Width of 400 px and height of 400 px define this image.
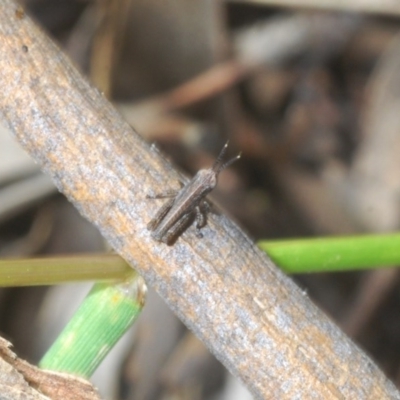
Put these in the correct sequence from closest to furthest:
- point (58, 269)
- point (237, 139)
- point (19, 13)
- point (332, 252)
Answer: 1. point (58, 269)
2. point (19, 13)
3. point (332, 252)
4. point (237, 139)

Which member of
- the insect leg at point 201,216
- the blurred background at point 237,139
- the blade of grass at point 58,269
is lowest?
the blade of grass at point 58,269

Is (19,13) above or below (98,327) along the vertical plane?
above

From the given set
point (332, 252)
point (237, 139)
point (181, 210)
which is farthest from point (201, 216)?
point (237, 139)

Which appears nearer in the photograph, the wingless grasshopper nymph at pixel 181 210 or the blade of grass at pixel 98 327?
the wingless grasshopper nymph at pixel 181 210

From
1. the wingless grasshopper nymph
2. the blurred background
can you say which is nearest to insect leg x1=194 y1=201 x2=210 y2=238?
the wingless grasshopper nymph

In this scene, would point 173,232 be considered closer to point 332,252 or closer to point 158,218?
point 158,218

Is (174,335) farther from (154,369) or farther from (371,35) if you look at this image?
(371,35)

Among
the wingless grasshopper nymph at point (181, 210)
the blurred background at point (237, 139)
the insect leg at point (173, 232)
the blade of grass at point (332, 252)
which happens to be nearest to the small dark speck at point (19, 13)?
the wingless grasshopper nymph at point (181, 210)

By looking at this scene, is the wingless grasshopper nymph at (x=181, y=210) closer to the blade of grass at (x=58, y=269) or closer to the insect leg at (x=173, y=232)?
the insect leg at (x=173, y=232)
